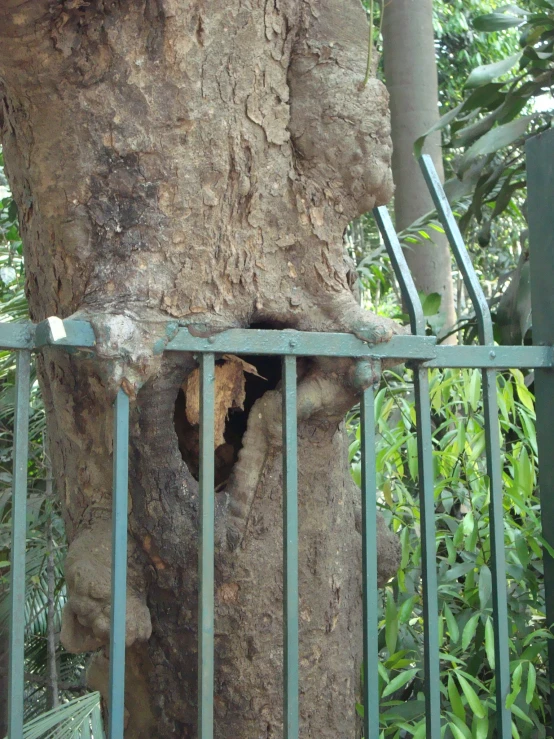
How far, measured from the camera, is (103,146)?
5.04ft

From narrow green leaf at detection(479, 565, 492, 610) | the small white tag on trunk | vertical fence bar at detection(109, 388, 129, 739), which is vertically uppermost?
the small white tag on trunk

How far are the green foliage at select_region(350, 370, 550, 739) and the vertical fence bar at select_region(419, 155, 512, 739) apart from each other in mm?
42

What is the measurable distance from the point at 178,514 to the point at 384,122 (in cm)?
96

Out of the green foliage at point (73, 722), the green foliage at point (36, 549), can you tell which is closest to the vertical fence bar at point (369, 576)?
the green foliage at point (73, 722)

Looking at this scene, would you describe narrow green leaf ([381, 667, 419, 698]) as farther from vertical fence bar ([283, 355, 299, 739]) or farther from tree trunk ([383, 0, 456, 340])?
tree trunk ([383, 0, 456, 340])

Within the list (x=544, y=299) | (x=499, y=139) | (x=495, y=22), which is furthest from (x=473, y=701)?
(x=495, y=22)

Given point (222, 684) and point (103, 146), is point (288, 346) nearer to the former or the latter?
point (103, 146)

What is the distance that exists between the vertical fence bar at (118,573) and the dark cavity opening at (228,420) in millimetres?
425

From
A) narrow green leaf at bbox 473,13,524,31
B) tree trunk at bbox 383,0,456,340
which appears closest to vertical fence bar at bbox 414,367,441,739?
narrow green leaf at bbox 473,13,524,31

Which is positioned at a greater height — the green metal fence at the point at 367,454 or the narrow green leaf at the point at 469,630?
the green metal fence at the point at 367,454

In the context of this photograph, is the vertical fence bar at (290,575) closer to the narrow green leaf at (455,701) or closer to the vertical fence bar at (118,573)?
the vertical fence bar at (118,573)

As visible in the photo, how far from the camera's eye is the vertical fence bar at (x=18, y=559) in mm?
1269

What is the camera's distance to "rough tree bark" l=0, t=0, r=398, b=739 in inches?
60.2

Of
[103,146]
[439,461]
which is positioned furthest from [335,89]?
[439,461]
